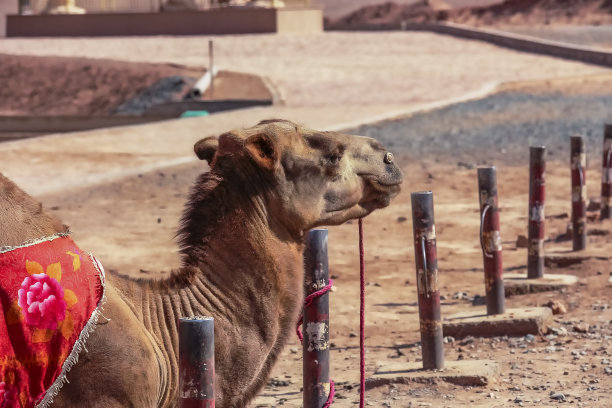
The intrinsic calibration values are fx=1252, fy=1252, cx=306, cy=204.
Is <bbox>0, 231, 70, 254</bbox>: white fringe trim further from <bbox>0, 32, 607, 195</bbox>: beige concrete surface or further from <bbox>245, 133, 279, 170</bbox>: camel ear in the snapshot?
<bbox>0, 32, 607, 195</bbox>: beige concrete surface

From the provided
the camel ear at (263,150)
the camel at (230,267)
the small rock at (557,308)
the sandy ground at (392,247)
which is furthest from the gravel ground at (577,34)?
the camel ear at (263,150)

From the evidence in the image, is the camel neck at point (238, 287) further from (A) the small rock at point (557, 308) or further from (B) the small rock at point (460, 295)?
(B) the small rock at point (460, 295)

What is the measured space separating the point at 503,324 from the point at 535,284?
163cm

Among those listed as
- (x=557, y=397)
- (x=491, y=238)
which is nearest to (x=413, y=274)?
(x=491, y=238)

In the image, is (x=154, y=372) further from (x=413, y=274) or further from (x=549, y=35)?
(x=549, y=35)

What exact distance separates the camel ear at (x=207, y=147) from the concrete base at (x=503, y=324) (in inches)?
196

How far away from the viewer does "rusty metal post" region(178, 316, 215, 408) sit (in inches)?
161

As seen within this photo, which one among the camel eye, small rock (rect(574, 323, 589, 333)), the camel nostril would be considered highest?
the camel eye

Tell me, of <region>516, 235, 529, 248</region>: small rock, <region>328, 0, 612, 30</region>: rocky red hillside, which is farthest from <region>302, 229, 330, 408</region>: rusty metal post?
<region>328, 0, 612, 30</region>: rocky red hillside

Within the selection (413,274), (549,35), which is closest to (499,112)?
(413,274)

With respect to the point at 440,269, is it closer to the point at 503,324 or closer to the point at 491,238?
the point at 491,238

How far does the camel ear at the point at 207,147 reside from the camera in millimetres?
5043

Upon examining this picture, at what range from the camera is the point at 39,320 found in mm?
4395

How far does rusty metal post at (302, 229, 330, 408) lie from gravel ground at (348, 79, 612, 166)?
13.4 m
